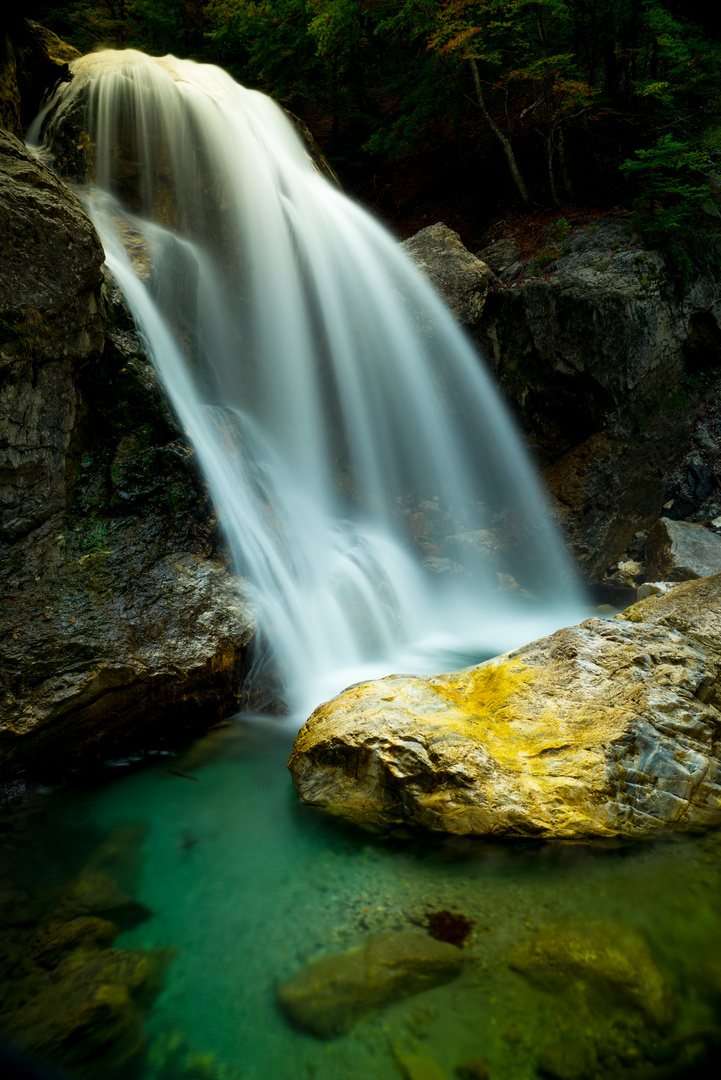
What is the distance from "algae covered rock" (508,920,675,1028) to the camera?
6.85 ft

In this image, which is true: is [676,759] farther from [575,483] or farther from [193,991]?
[575,483]

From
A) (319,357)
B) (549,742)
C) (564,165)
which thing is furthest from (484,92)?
(549,742)

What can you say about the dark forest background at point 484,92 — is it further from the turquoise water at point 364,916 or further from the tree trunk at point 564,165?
the turquoise water at point 364,916

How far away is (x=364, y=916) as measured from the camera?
263cm

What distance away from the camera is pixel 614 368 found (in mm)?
8289

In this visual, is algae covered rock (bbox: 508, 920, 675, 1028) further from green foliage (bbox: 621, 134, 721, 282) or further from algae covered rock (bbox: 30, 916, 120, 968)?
Answer: green foliage (bbox: 621, 134, 721, 282)

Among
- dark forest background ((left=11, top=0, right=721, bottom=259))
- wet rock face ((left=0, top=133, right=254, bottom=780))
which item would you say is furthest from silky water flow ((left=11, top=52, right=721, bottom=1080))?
dark forest background ((left=11, top=0, right=721, bottom=259))

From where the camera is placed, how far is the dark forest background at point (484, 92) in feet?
28.5

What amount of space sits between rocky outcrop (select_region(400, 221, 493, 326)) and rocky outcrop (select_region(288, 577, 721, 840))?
6.48 meters

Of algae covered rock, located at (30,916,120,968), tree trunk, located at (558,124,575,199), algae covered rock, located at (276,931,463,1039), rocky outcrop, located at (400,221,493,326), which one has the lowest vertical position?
algae covered rock, located at (276,931,463,1039)

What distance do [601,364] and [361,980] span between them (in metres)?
8.28

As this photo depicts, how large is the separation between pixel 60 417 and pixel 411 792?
3.87 metres

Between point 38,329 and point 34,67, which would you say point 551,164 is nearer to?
point 34,67

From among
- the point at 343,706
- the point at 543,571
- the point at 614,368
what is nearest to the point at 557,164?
the point at 614,368
